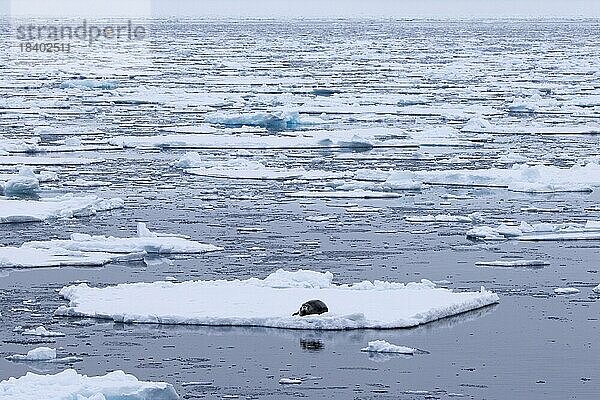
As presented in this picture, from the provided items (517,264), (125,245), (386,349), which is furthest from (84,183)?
(386,349)

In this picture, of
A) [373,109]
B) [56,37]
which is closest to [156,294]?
[373,109]

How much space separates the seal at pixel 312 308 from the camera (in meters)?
7.59

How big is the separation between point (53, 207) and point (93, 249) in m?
1.90

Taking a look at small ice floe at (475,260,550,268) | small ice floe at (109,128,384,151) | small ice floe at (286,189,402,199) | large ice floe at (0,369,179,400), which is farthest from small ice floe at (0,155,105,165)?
large ice floe at (0,369,179,400)

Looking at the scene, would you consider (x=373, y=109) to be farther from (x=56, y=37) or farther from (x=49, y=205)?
(x=56, y=37)

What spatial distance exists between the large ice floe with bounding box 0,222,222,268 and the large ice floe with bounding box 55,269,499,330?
905 mm

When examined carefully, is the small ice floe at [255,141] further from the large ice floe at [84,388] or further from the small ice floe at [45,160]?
the large ice floe at [84,388]

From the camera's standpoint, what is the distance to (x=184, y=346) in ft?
23.3

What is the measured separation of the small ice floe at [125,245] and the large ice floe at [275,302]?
122 cm

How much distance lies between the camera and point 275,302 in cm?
794

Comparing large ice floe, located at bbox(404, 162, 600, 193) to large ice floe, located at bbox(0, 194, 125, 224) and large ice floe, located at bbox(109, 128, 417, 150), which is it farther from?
large ice floe, located at bbox(0, 194, 125, 224)

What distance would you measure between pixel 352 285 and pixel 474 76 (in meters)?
22.9

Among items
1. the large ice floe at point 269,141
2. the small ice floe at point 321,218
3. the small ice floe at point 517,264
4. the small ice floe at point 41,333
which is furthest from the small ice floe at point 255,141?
the small ice floe at point 41,333

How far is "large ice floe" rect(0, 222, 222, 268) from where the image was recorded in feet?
30.2
